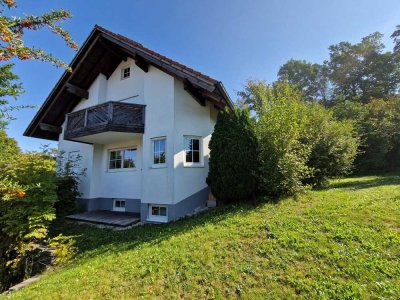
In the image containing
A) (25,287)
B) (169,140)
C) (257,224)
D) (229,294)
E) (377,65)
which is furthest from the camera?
(377,65)

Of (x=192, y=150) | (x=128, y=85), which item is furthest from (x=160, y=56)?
(x=192, y=150)

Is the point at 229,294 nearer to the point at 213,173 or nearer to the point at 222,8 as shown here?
the point at 213,173

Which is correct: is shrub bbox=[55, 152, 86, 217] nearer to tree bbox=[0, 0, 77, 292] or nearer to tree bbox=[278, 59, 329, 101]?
tree bbox=[0, 0, 77, 292]

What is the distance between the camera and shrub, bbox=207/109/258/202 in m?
8.47

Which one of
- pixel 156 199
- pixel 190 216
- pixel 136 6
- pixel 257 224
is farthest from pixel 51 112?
pixel 257 224

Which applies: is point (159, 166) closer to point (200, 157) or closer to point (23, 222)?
point (200, 157)

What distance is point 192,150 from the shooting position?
10.5 meters

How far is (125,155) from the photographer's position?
12375 mm

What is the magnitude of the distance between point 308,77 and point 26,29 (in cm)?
4240

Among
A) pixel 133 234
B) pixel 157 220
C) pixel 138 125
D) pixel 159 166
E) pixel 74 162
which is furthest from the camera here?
pixel 74 162

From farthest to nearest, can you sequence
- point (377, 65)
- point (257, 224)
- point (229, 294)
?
point (377, 65) → point (257, 224) → point (229, 294)

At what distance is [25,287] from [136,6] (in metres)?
11.1

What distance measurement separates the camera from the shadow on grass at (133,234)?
6870 mm

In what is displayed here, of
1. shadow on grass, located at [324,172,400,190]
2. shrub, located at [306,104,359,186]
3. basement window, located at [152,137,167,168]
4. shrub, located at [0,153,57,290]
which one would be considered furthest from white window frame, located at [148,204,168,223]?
shadow on grass, located at [324,172,400,190]
